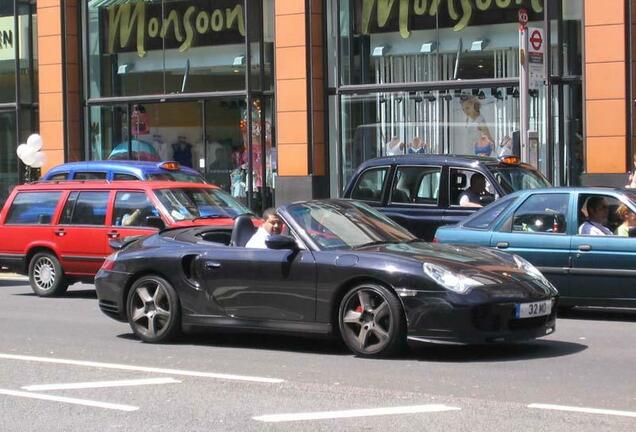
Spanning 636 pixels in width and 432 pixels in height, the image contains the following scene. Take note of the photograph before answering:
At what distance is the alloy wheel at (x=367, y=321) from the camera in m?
9.21

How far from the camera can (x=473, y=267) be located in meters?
9.20

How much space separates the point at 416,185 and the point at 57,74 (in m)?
14.5

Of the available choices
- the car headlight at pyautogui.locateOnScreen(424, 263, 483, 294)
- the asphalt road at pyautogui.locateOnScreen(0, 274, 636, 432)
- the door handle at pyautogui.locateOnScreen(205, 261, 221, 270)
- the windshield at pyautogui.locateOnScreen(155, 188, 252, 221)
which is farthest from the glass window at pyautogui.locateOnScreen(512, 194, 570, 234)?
the windshield at pyautogui.locateOnScreen(155, 188, 252, 221)

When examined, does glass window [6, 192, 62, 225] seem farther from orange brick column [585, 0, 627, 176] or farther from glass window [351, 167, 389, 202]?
orange brick column [585, 0, 627, 176]

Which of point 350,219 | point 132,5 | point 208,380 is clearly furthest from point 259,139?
point 208,380

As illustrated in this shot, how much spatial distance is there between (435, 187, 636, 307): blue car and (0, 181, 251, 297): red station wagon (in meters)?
4.01

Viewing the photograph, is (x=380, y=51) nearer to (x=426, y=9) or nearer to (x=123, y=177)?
(x=426, y=9)

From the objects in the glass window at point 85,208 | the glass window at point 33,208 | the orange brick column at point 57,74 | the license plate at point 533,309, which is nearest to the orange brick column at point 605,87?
the glass window at point 85,208

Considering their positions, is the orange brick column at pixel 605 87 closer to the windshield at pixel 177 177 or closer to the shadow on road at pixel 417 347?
the windshield at pixel 177 177

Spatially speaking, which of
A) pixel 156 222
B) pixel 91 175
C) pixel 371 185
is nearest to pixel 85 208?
pixel 156 222

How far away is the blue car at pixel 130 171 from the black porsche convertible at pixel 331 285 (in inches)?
227

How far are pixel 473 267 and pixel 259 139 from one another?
14.7 meters

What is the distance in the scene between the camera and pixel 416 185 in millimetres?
14609

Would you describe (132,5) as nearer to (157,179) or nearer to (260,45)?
(260,45)
